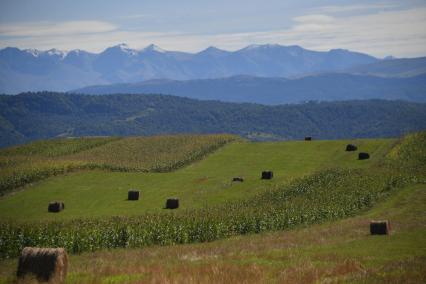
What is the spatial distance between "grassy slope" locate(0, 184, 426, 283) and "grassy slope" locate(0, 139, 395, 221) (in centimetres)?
1692

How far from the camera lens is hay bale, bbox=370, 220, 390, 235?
111 feet

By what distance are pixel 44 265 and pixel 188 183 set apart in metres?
43.8

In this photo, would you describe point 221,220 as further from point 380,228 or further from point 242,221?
point 380,228

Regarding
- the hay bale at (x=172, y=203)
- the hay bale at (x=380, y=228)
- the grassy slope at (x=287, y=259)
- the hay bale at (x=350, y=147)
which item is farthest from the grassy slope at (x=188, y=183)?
the hay bale at (x=380, y=228)

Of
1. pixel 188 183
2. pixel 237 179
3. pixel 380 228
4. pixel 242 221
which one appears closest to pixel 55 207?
pixel 188 183

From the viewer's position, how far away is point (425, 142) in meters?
85.2

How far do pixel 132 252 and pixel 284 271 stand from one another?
14.6 metres

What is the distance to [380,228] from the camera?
111 feet

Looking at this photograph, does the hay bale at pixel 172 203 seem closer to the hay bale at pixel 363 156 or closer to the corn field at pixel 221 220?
the corn field at pixel 221 220

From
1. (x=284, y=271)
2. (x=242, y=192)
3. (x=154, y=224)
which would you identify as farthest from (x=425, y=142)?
(x=284, y=271)

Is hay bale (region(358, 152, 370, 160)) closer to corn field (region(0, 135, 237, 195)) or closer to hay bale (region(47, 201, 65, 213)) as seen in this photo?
corn field (region(0, 135, 237, 195))

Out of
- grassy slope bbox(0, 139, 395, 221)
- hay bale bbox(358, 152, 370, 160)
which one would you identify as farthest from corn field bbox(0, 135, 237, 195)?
hay bale bbox(358, 152, 370, 160)

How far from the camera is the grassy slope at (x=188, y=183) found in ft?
180

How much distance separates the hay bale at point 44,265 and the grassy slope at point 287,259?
0.56 meters
